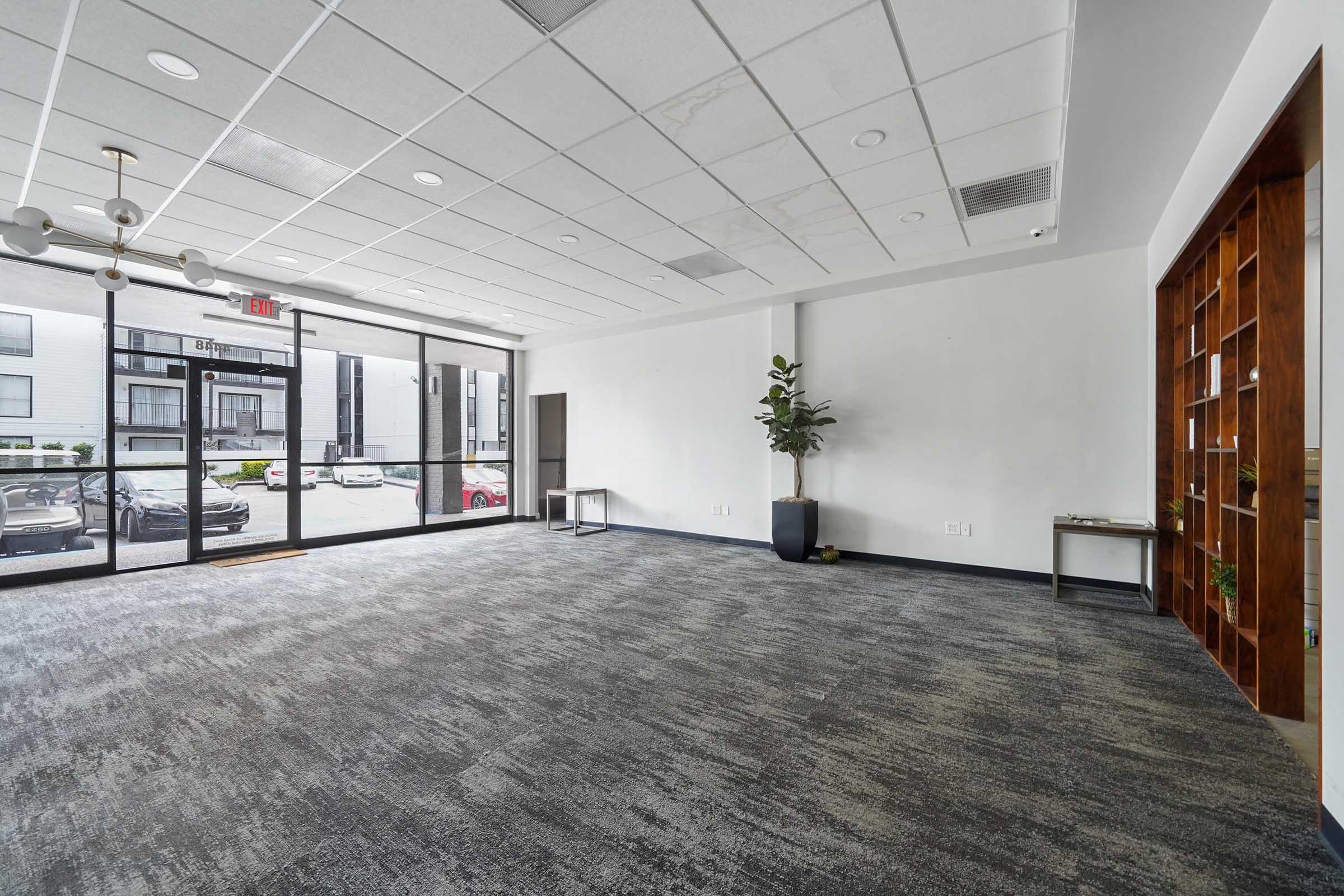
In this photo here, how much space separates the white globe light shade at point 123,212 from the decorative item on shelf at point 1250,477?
20.4 ft

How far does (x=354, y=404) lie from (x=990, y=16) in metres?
7.36

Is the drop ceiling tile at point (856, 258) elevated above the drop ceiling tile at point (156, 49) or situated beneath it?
situated beneath

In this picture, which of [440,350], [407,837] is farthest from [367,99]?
[440,350]

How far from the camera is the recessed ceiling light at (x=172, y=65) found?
2.49 m

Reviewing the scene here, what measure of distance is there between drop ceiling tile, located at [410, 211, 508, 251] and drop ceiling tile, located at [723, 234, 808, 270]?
79.4 inches

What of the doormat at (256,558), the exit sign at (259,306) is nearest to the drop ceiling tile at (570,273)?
the exit sign at (259,306)

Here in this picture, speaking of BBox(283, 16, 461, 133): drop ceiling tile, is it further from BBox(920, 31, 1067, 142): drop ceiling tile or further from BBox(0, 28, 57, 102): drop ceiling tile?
BBox(920, 31, 1067, 142): drop ceiling tile

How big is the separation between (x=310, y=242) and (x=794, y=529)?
523cm

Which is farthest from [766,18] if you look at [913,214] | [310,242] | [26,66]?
[310,242]

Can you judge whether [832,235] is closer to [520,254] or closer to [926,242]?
[926,242]

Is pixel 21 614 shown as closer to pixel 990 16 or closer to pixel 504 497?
pixel 504 497

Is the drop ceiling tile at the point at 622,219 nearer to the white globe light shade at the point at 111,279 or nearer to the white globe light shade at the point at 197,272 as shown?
the white globe light shade at the point at 197,272

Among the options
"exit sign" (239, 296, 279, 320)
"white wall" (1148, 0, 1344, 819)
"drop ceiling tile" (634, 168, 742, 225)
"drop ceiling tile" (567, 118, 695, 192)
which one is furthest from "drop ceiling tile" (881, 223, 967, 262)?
"exit sign" (239, 296, 279, 320)

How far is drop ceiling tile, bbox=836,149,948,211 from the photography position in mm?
3434
